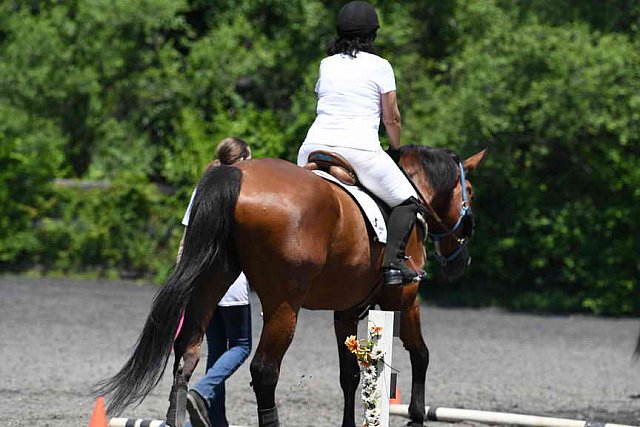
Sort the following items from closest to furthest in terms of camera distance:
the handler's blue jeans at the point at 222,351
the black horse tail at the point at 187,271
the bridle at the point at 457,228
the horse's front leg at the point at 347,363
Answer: the black horse tail at the point at 187,271, the handler's blue jeans at the point at 222,351, the horse's front leg at the point at 347,363, the bridle at the point at 457,228

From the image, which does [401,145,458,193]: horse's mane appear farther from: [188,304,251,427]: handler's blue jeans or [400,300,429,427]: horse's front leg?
[188,304,251,427]: handler's blue jeans

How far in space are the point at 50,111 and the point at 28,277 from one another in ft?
10.9

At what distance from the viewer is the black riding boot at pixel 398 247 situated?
617 cm

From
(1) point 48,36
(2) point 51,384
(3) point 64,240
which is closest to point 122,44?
(1) point 48,36

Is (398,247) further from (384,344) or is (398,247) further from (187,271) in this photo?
(187,271)

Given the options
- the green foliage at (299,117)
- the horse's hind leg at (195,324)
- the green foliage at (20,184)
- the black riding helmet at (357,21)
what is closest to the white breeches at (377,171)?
the black riding helmet at (357,21)

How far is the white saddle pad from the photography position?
6.05 meters

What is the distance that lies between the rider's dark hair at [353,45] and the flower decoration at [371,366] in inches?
65.7

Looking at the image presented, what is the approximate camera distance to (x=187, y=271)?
5.42 meters

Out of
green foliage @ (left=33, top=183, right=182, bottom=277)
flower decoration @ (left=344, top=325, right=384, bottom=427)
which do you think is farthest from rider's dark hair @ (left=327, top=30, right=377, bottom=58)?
green foliage @ (left=33, top=183, right=182, bottom=277)

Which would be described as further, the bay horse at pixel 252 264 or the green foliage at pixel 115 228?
the green foliage at pixel 115 228

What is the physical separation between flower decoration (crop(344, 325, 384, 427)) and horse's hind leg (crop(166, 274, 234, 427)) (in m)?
0.77

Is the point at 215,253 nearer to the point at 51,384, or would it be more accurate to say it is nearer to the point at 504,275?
the point at 51,384

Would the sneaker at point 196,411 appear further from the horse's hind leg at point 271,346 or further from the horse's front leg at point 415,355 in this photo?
the horse's front leg at point 415,355
